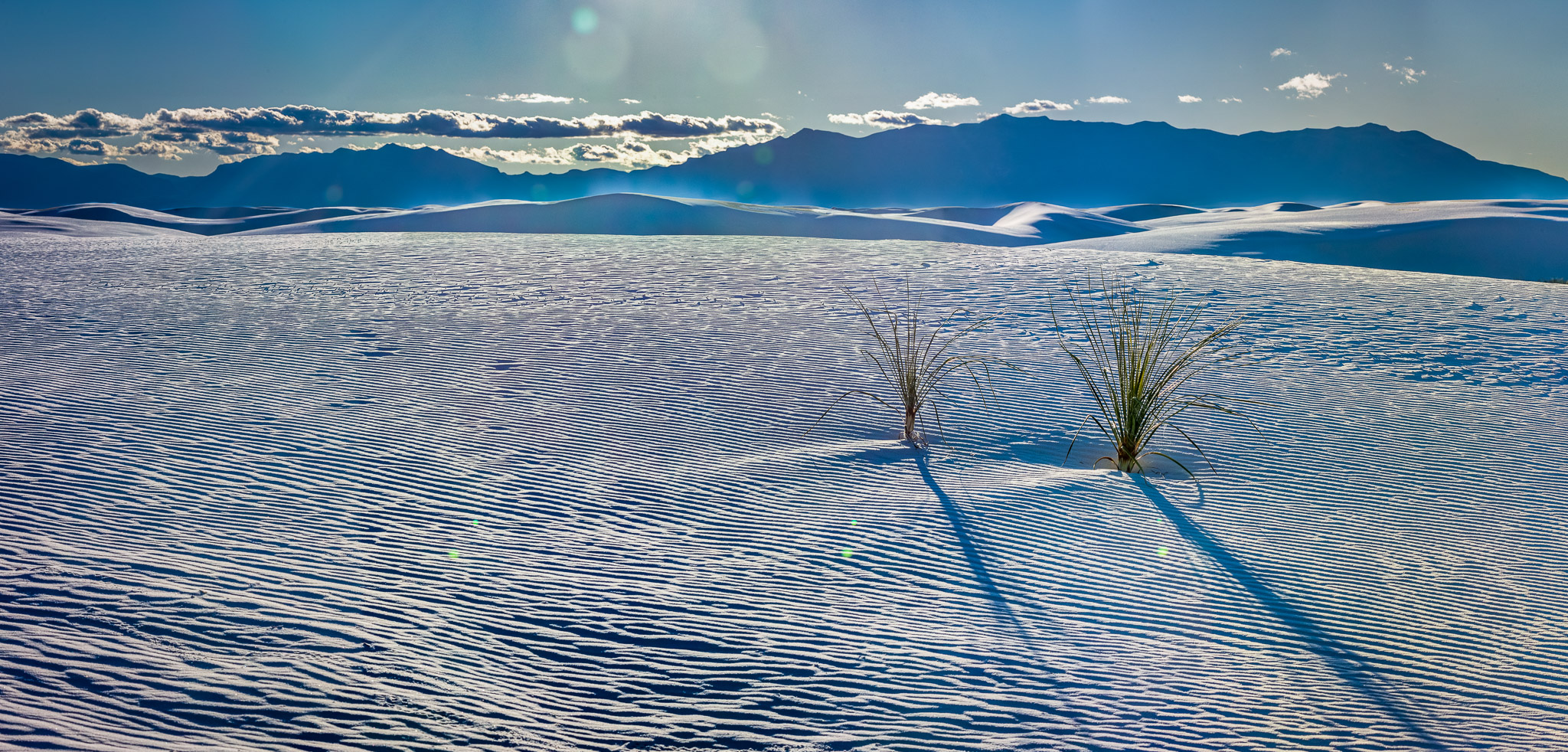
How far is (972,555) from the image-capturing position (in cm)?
417

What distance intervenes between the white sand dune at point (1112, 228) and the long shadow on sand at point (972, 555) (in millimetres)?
18176

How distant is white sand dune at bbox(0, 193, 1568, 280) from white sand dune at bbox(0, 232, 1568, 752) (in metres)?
16.3

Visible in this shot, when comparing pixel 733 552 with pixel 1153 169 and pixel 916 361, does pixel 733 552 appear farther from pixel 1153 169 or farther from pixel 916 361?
pixel 1153 169

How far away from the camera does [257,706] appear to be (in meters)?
2.72

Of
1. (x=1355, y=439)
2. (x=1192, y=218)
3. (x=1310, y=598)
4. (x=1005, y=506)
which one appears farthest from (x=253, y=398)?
(x=1192, y=218)

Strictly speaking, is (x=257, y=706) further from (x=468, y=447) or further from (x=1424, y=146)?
(x=1424, y=146)

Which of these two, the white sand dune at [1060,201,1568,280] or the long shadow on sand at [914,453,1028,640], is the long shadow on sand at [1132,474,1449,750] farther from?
the white sand dune at [1060,201,1568,280]

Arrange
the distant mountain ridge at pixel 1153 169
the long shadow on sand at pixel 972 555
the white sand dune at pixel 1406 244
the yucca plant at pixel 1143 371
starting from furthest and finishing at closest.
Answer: the distant mountain ridge at pixel 1153 169 → the white sand dune at pixel 1406 244 → the yucca plant at pixel 1143 371 → the long shadow on sand at pixel 972 555

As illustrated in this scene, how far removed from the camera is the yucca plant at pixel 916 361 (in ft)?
20.5

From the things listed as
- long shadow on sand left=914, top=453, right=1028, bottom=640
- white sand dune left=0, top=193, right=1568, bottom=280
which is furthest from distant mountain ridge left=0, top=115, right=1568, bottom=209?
long shadow on sand left=914, top=453, right=1028, bottom=640

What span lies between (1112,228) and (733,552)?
35746 mm

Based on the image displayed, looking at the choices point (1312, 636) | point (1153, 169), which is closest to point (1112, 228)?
point (1312, 636)

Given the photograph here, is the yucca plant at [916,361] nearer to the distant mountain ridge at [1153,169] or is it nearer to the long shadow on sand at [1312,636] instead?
the long shadow on sand at [1312,636]

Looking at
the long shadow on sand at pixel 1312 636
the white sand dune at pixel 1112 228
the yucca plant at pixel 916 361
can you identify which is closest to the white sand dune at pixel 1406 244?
the white sand dune at pixel 1112 228
